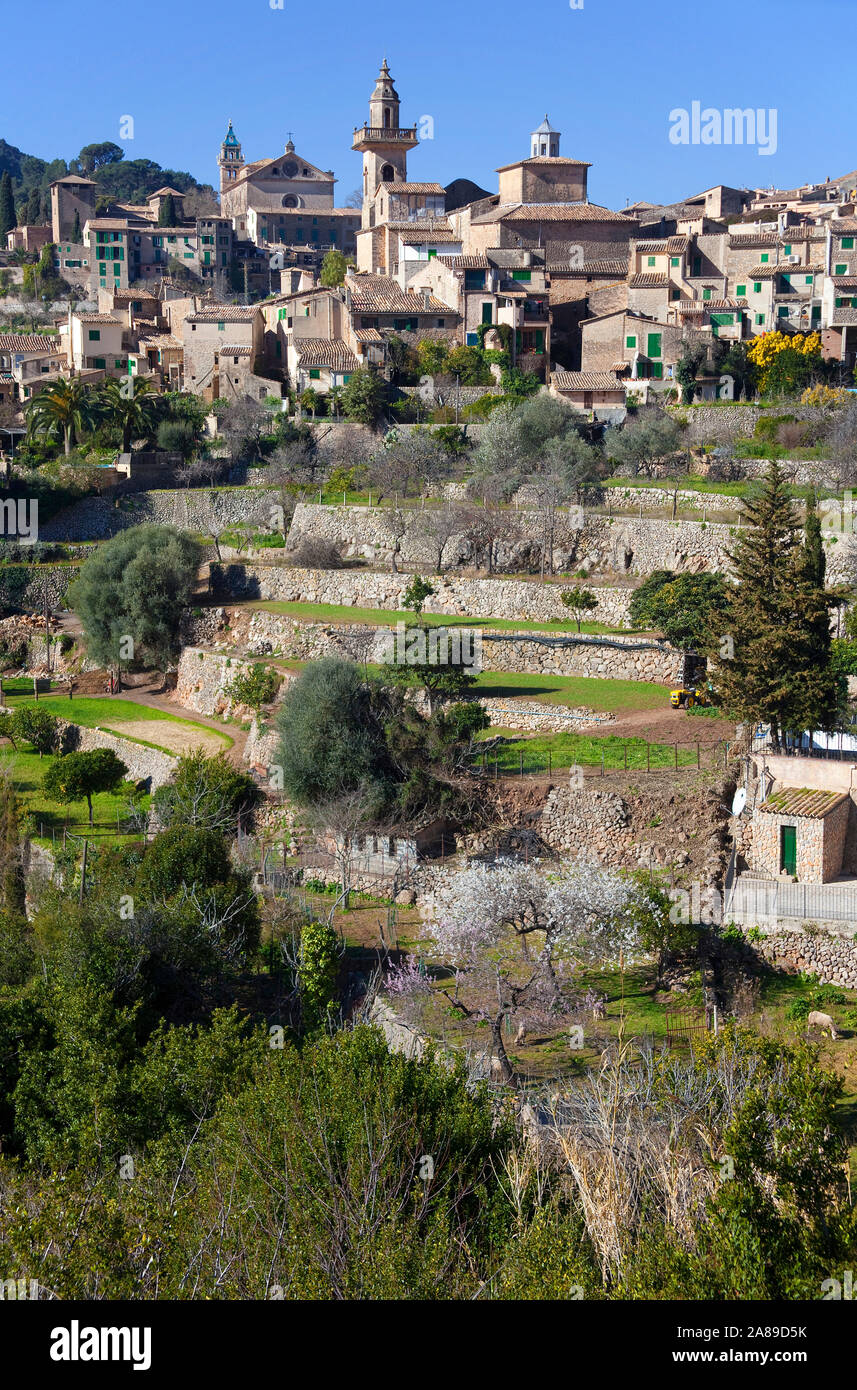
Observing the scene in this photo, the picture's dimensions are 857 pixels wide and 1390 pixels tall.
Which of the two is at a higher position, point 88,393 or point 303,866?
point 88,393

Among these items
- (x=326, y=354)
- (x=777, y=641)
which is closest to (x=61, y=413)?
(x=326, y=354)

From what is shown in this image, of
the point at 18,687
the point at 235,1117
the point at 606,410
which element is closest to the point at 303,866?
the point at 235,1117

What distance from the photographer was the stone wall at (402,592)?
120ft

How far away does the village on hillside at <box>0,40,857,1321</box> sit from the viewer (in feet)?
41.2

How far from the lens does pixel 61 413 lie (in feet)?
169

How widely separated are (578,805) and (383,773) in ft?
12.9

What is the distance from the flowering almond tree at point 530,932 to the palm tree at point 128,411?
3300 cm

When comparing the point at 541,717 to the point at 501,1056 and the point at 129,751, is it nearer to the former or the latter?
the point at 129,751

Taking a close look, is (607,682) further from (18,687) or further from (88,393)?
(88,393)

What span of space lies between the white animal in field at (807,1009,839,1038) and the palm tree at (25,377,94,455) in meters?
38.8

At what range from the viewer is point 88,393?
53.3 m

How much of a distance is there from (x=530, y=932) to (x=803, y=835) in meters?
4.48

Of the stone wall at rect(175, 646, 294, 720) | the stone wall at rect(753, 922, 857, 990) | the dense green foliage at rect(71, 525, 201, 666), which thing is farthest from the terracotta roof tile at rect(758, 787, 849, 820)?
the dense green foliage at rect(71, 525, 201, 666)

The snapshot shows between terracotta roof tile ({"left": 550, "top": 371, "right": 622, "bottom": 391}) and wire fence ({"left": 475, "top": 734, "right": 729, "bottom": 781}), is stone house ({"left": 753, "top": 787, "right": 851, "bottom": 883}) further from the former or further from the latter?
terracotta roof tile ({"left": 550, "top": 371, "right": 622, "bottom": 391})
